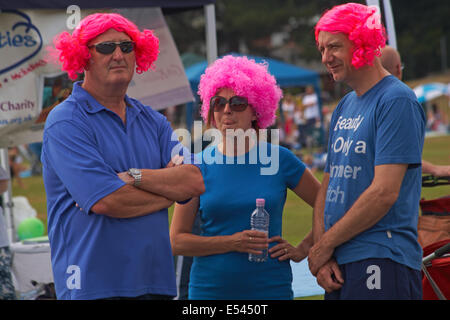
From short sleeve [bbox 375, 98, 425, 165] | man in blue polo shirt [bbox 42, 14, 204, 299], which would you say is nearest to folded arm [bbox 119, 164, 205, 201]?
man in blue polo shirt [bbox 42, 14, 204, 299]

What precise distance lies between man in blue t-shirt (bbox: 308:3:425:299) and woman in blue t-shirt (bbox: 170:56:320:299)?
30 centimetres

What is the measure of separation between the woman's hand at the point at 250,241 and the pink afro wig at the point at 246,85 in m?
0.68

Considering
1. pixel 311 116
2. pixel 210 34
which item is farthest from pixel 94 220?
pixel 311 116

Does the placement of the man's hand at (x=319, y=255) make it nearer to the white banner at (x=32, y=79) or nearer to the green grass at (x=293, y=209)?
the green grass at (x=293, y=209)

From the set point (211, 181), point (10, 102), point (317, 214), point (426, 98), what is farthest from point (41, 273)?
point (426, 98)

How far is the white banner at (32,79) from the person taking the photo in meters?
5.74

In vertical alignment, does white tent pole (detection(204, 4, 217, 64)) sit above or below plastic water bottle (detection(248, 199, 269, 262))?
above

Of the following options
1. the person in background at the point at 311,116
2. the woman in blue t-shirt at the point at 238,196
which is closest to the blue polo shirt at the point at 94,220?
the woman in blue t-shirt at the point at 238,196

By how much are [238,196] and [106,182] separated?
0.80 m

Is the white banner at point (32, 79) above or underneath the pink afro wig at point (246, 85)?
above

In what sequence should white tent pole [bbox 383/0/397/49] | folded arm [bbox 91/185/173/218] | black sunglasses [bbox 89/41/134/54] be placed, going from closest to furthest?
folded arm [bbox 91/185/173/218], black sunglasses [bbox 89/41/134/54], white tent pole [bbox 383/0/397/49]

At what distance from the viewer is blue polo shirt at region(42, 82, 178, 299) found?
2684mm

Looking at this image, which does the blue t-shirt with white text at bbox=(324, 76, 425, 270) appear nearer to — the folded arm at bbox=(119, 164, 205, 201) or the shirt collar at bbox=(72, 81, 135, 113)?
the folded arm at bbox=(119, 164, 205, 201)
